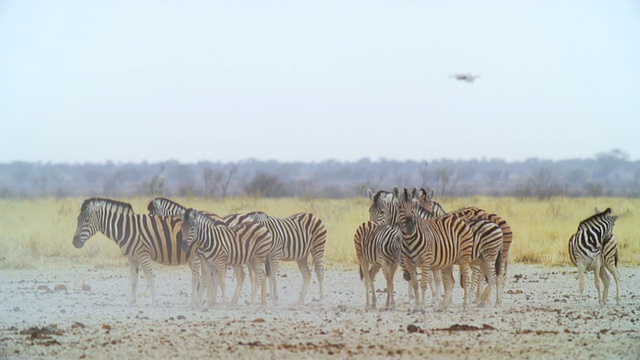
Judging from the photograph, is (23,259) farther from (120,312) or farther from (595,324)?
(595,324)

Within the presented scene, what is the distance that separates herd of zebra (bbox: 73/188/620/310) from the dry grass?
4.15 meters

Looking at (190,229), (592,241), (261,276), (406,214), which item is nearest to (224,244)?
(190,229)

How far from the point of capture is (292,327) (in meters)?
10.7

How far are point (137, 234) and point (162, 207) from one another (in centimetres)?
142

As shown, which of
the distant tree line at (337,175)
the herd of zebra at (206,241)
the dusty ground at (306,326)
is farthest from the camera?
the distant tree line at (337,175)

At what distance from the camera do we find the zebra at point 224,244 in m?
12.4

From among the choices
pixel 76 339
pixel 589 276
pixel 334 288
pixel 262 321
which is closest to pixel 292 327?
pixel 262 321

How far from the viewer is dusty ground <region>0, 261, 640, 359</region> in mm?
9344

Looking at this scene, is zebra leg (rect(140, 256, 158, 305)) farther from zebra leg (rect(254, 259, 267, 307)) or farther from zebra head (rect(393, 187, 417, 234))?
zebra head (rect(393, 187, 417, 234))

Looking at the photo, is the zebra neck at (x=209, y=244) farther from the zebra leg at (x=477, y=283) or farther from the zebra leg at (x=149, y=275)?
the zebra leg at (x=477, y=283)

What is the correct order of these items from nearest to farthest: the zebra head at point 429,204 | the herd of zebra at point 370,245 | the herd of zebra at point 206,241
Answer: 1. the herd of zebra at point 370,245
2. the herd of zebra at point 206,241
3. the zebra head at point 429,204

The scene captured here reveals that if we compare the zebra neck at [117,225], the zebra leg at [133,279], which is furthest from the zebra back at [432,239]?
the zebra neck at [117,225]

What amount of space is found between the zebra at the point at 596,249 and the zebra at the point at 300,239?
340cm

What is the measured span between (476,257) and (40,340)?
18.4 ft
